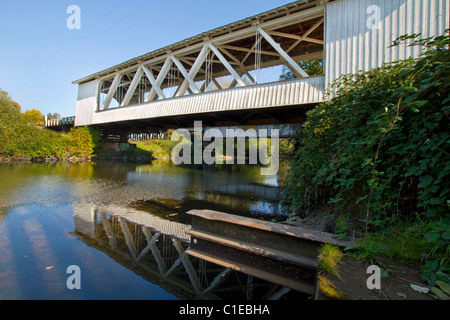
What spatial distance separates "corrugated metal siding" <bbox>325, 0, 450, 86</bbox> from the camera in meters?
6.96

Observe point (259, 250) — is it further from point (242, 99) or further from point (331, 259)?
point (242, 99)

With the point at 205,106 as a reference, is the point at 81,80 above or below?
above

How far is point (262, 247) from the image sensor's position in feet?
9.57

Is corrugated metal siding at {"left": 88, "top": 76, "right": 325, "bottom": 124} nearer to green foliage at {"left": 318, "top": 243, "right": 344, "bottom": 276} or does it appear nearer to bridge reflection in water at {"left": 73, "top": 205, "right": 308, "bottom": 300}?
bridge reflection in water at {"left": 73, "top": 205, "right": 308, "bottom": 300}

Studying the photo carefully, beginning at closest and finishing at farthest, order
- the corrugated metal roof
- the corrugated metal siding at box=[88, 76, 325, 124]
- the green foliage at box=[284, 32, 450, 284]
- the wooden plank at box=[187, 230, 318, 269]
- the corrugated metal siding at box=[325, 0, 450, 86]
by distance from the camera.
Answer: the green foliage at box=[284, 32, 450, 284] < the wooden plank at box=[187, 230, 318, 269] < the corrugated metal siding at box=[325, 0, 450, 86] < the corrugated metal siding at box=[88, 76, 325, 124] < the corrugated metal roof

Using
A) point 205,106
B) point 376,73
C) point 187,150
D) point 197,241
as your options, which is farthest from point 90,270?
point 187,150

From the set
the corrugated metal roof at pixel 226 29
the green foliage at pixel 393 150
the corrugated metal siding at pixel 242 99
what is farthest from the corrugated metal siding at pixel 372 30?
the green foliage at pixel 393 150

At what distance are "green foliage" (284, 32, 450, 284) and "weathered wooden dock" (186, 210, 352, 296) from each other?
2.08ft

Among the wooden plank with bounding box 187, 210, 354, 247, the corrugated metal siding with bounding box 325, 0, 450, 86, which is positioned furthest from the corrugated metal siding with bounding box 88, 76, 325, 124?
the wooden plank with bounding box 187, 210, 354, 247

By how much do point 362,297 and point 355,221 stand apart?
6.58ft

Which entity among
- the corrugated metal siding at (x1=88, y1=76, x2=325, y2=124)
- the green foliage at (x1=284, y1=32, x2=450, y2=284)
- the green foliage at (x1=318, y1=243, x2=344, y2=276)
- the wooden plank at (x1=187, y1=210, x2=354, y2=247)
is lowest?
the green foliage at (x1=318, y1=243, x2=344, y2=276)

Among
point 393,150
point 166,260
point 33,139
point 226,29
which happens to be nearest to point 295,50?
point 226,29

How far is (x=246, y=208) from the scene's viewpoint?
643 cm

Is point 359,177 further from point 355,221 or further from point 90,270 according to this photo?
point 90,270
